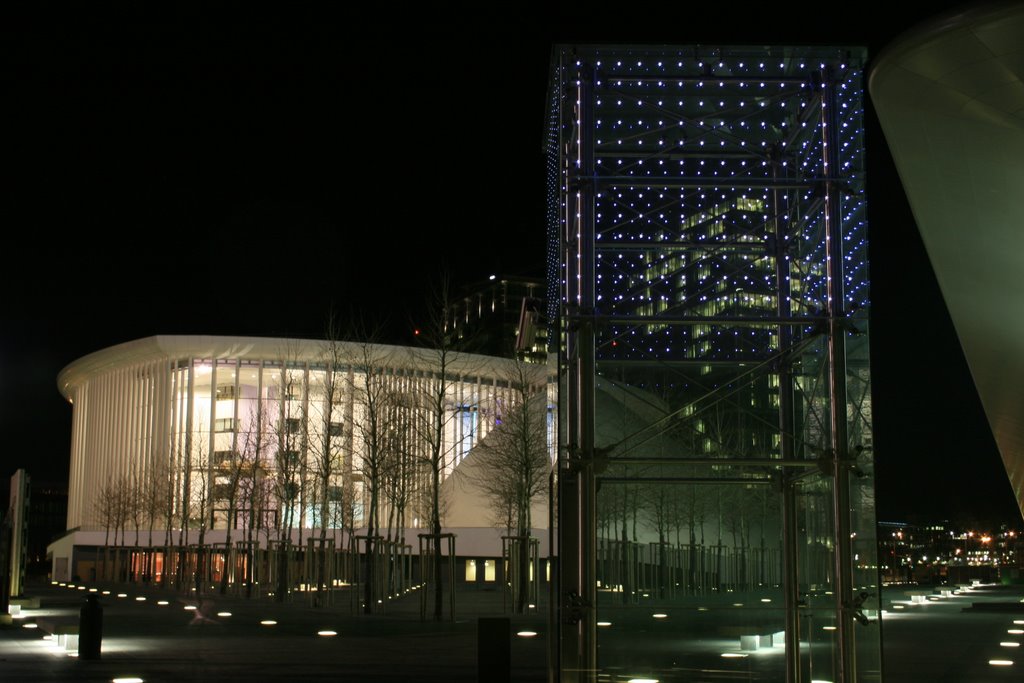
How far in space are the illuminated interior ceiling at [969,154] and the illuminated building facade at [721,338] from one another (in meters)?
0.89

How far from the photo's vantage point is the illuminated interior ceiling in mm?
11062

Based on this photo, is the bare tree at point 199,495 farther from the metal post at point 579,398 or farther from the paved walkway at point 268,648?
the metal post at point 579,398

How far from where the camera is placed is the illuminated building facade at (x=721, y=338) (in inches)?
443

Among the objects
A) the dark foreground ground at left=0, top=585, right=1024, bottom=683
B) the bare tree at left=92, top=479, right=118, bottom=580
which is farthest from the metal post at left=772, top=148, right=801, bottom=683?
the bare tree at left=92, top=479, right=118, bottom=580

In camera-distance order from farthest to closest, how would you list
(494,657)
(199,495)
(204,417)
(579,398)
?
(204,417), (199,495), (494,657), (579,398)

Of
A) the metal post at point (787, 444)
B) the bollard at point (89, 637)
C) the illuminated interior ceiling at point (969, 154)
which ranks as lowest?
the bollard at point (89, 637)

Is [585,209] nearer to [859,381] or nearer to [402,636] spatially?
[859,381]

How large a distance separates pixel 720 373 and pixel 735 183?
221cm

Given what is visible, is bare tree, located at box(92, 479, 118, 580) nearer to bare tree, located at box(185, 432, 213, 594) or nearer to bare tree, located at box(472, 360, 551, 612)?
bare tree, located at box(185, 432, 213, 594)

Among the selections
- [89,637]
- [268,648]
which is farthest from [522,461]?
[89,637]

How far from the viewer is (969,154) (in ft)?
43.1

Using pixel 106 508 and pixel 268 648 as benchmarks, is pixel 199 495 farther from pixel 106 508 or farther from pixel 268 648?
pixel 268 648

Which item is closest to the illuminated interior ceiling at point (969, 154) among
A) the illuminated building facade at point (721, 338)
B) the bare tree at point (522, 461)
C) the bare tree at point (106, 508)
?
the illuminated building facade at point (721, 338)

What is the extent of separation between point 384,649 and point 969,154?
11930 millimetres
